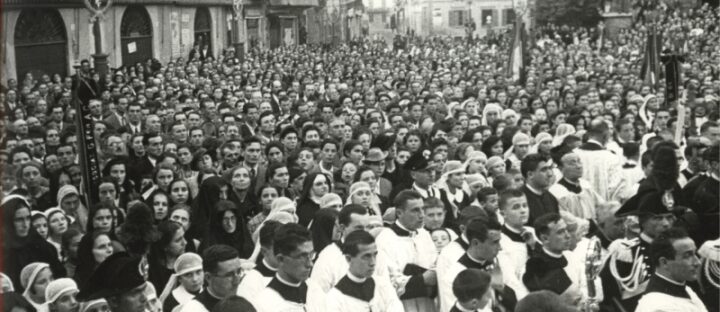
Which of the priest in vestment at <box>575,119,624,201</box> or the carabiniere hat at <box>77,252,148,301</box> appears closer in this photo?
the carabiniere hat at <box>77,252,148,301</box>

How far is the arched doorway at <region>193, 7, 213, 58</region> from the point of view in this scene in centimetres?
3134

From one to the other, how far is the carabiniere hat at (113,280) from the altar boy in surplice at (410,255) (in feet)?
5.89

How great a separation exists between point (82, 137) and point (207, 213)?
126 cm

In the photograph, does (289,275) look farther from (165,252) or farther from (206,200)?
(206,200)

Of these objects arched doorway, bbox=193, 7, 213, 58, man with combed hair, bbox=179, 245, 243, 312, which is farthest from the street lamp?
man with combed hair, bbox=179, 245, 243, 312

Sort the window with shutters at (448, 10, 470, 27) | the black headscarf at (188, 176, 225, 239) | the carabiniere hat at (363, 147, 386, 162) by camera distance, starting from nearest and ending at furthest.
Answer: the black headscarf at (188, 176, 225, 239)
the carabiniere hat at (363, 147, 386, 162)
the window with shutters at (448, 10, 470, 27)

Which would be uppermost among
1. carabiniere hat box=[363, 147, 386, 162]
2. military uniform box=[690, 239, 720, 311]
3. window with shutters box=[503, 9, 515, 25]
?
window with shutters box=[503, 9, 515, 25]

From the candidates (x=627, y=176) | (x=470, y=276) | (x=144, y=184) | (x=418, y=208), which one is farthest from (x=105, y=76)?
(x=470, y=276)

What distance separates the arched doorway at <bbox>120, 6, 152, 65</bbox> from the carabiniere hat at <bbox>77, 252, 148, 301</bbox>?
2123cm

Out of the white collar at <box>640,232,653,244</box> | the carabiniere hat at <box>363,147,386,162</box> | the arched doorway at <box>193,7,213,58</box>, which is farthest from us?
the arched doorway at <box>193,7,213,58</box>

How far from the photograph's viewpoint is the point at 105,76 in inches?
712

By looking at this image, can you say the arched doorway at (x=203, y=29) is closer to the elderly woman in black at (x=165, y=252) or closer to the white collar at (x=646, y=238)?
the elderly woman in black at (x=165, y=252)

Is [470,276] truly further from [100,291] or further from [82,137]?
[82,137]

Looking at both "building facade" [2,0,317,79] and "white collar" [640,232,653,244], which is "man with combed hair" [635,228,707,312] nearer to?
"white collar" [640,232,653,244]
